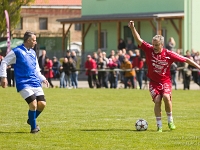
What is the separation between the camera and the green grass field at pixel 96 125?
11.5 meters

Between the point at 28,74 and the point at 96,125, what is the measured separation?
2247 mm

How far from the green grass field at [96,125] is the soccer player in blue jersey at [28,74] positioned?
0.49 metres

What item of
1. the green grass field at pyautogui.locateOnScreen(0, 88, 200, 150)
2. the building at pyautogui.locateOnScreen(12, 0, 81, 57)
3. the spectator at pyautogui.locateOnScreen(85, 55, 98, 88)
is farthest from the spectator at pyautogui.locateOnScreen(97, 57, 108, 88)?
the building at pyautogui.locateOnScreen(12, 0, 81, 57)

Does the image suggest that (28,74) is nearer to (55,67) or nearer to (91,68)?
(91,68)

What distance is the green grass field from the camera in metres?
11.5

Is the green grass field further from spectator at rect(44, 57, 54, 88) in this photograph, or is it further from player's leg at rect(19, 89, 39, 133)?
spectator at rect(44, 57, 54, 88)

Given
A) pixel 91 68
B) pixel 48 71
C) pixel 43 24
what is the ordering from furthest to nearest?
1. pixel 43 24
2. pixel 48 71
3. pixel 91 68

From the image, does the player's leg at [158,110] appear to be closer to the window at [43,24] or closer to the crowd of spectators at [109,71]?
the crowd of spectators at [109,71]

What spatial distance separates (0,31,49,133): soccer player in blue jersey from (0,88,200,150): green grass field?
1.59 ft

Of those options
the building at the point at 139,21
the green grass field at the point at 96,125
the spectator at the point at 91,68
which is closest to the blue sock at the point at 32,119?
the green grass field at the point at 96,125

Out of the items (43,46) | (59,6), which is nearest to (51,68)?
(43,46)

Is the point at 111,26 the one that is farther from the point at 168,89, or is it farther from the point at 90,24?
the point at 168,89

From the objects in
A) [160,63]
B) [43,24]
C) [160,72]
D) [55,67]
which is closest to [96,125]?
[160,72]

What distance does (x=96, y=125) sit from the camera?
14.7m
